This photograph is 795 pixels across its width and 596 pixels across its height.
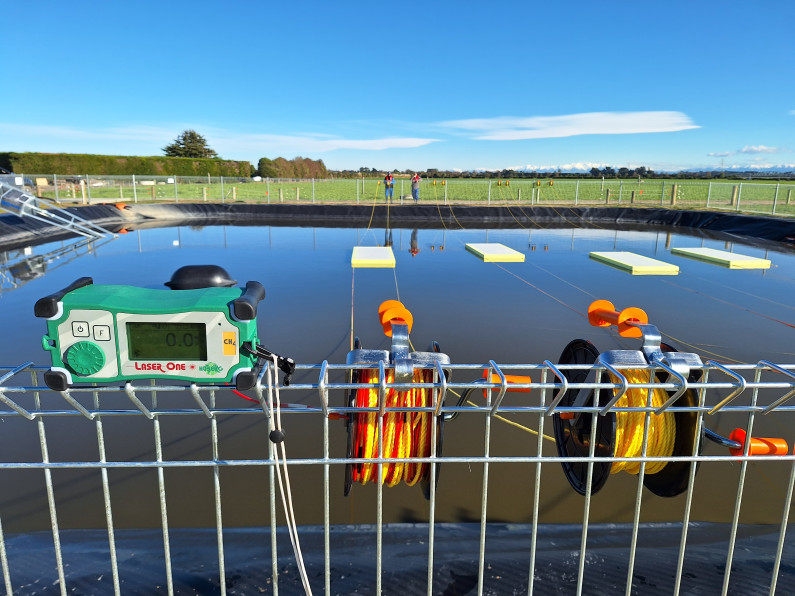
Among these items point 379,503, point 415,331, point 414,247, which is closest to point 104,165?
point 414,247

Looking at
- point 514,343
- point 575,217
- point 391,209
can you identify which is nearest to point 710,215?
point 575,217

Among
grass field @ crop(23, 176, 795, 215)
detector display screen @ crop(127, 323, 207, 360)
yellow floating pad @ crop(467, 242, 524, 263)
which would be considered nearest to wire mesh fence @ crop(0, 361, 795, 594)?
detector display screen @ crop(127, 323, 207, 360)

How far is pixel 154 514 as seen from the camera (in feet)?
11.9

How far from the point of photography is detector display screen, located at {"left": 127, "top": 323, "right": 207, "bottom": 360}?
1.84 meters

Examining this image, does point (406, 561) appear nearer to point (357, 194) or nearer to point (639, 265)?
point (639, 265)

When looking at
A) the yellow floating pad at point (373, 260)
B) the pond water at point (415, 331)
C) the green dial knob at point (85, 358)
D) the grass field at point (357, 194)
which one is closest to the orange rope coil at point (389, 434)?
the green dial knob at point (85, 358)

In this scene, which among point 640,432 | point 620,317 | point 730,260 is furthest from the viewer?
point 730,260

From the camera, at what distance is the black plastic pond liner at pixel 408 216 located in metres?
24.8

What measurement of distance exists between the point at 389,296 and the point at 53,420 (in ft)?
21.1

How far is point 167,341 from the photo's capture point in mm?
1850

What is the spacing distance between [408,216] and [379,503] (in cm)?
2781

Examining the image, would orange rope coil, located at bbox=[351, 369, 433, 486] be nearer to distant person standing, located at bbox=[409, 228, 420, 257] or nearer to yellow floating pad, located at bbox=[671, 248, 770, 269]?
distant person standing, located at bbox=[409, 228, 420, 257]

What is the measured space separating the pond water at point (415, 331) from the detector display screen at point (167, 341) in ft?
7.09

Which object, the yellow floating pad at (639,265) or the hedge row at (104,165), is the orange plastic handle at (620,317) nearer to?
the yellow floating pad at (639,265)
